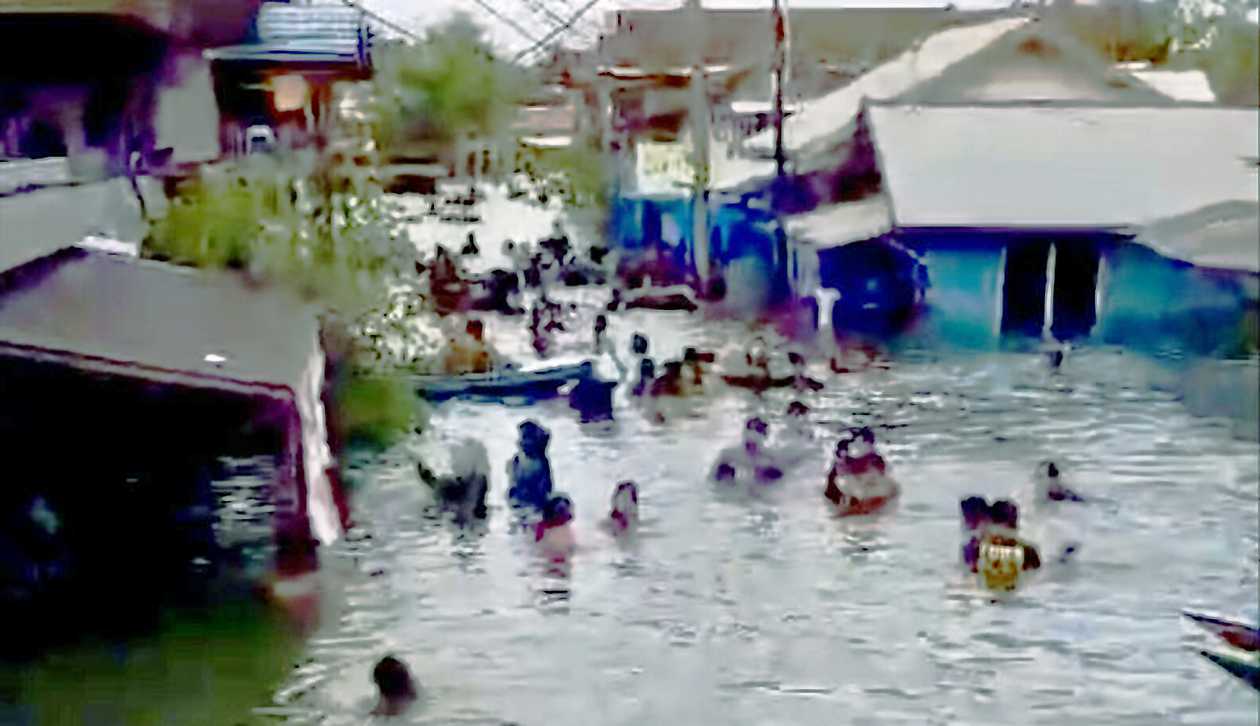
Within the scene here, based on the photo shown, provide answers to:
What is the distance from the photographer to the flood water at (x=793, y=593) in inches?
89.2

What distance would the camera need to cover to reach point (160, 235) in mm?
2592

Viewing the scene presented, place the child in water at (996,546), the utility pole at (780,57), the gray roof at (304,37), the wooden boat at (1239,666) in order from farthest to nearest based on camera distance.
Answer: the gray roof at (304,37), the utility pole at (780,57), the child in water at (996,546), the wooden boat at (1239,666)

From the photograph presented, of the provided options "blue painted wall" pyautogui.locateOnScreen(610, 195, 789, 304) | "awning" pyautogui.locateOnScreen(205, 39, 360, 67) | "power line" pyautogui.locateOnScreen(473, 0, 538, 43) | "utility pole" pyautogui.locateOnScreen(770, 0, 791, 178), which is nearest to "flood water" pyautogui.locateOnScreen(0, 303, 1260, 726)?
"blue painted wall" pyautogui.locateOnScreen(610, 195, 789, 304)

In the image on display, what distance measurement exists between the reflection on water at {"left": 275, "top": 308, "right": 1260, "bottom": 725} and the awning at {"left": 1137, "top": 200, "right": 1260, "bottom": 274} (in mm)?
175

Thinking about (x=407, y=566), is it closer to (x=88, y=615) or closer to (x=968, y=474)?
(x=88, y=615)

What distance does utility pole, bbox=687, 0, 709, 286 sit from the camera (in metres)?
2.43

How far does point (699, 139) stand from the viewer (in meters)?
2.44

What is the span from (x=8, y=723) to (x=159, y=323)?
63 cm

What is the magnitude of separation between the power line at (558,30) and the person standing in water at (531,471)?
0.57 meters

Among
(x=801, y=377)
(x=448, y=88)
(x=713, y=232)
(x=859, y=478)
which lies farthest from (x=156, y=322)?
(x=859, y=478)

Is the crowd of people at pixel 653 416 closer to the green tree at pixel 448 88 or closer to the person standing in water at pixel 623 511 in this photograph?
the person standing in water at pixel 623 511

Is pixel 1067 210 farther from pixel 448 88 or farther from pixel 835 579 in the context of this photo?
pixel 448 88

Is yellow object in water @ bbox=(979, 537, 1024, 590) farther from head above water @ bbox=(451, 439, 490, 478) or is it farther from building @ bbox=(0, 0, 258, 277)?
building @ bbox=(0, 0, 258, 277)

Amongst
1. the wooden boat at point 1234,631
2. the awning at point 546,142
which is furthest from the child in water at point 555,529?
the wooden boat at point 1234,631
